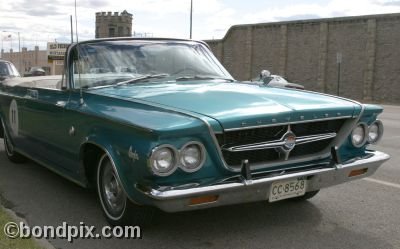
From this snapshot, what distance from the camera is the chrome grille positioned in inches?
159

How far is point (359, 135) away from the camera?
191 inches

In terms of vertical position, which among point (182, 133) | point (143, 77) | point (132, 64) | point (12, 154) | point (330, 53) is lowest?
point (12, 154)

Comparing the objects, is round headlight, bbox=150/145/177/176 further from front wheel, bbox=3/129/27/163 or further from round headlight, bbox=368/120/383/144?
front wheel, bbox=3/129/27/163

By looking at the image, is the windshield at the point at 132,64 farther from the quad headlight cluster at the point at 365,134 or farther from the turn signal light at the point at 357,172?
the turn signal light at the point at 357,172

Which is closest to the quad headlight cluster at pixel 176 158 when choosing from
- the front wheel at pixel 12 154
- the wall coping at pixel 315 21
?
the front wheel at pixel 12 154

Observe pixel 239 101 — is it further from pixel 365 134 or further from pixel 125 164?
pixel 365 134

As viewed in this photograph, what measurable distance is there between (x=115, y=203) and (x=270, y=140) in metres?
1.43

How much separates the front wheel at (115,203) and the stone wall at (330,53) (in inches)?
1283

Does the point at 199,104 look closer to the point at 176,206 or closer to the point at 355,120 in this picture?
the point at 176,206

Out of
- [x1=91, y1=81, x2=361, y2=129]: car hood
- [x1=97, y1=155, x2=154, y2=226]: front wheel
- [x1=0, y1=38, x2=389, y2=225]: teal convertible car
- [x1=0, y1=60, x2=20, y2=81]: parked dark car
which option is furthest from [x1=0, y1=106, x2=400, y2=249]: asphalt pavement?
[x1=0, y1=60, x2=20, y2=81]: parked dark car

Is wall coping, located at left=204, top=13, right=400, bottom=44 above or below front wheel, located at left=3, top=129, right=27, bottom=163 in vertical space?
above

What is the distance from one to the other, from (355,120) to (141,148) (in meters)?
1.95

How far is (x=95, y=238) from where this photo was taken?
445 centimetres

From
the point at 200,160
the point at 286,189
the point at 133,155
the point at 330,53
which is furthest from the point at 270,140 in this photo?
the point at 330,53
